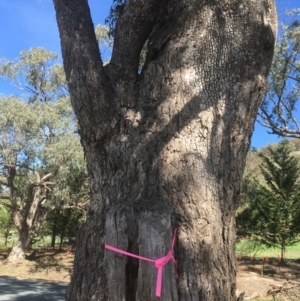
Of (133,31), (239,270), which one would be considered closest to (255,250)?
(239,270)

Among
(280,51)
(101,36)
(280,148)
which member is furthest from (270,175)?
(101,36)

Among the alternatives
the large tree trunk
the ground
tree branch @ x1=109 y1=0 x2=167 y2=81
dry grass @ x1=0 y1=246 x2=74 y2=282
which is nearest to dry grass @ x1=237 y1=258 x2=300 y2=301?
the ground

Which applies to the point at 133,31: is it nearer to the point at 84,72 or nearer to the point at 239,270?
the point at 84,72

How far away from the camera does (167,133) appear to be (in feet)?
8.57

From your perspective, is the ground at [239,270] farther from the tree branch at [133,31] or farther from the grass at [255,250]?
the tree branch at [133,31]

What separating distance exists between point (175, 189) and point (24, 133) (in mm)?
18500

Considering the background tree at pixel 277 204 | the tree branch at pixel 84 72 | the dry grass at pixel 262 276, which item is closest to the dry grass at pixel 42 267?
the dry grass at pixel 262 276

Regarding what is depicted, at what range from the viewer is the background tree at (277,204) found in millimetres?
17219

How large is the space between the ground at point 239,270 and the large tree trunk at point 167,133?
375 inches

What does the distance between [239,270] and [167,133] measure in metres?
14.9

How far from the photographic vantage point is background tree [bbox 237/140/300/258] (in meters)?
17.2

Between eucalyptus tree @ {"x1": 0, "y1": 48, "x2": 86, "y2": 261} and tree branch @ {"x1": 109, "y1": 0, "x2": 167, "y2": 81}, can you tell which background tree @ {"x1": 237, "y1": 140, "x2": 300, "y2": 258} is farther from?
tree branch @ {"x1": 109, "y1": 0, "x2": 167, "y2": 81}

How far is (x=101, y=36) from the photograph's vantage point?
20.1 m

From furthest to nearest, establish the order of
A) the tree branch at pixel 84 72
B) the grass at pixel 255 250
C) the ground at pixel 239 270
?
1. the grass at pixel 255 250
2. the ground at pixel 239 270
3. the tree branch at pixel 84 72
